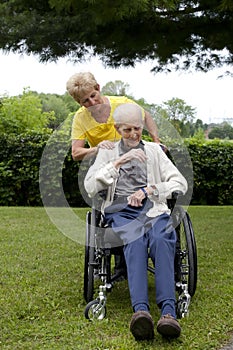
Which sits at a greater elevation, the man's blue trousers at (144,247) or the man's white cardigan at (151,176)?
the man's white cardigan at (151,176)

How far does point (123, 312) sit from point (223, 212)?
5873mm

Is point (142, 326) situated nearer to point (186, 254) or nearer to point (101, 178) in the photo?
point (186, 254)

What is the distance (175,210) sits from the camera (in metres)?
3.61

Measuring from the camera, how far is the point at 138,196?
3428 mm

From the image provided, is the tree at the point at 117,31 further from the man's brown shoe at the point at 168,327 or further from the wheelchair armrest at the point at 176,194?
the man's brown shoe at the point at 168,327

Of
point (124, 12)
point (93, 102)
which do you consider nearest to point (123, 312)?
point (93, 102)

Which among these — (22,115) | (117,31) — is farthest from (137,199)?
(22,115)

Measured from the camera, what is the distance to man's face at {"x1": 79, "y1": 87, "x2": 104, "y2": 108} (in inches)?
144

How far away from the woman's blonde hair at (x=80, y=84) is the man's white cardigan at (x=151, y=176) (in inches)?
14.5

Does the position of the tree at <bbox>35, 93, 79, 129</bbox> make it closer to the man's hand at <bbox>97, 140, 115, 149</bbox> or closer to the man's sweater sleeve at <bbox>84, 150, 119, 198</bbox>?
the man's hand at <bbox>97, 140, 115, 149</bbox>

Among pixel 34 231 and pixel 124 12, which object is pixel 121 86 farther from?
pixel 34 231

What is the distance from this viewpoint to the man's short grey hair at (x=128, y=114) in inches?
139

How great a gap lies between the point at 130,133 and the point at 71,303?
1081 millimetres

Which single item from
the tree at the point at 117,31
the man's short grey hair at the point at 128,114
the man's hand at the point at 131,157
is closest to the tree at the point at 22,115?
the tree at the point at 117,31
